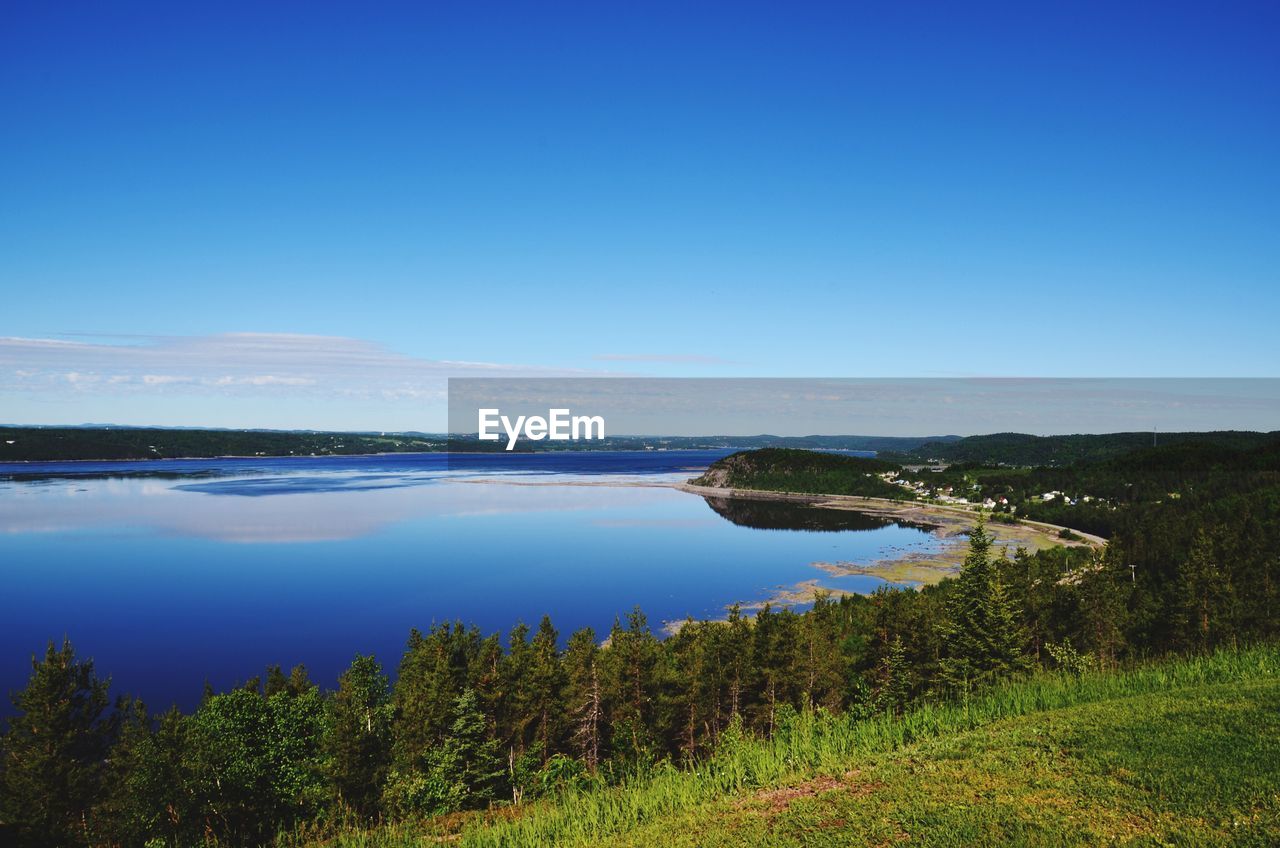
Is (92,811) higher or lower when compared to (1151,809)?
lower

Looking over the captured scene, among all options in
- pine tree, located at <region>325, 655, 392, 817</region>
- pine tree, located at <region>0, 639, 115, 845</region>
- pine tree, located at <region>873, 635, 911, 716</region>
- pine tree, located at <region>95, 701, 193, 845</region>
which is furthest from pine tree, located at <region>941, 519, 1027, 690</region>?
pine tree, located at <region>0, 639, 115, 845</region>

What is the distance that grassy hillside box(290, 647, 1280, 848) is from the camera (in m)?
8.49

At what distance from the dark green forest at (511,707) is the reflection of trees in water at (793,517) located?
85584mm

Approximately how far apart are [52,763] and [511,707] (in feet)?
64.2

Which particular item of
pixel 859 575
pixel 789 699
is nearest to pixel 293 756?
pixel 789 699

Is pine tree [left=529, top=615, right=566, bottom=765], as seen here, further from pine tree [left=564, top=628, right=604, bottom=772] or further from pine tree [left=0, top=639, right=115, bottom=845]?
pine tree [left=0, top=639, right=115, bottom=845]

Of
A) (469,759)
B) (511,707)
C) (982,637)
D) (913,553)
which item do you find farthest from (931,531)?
(469,759)

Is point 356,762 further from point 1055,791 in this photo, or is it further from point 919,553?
point 919,553

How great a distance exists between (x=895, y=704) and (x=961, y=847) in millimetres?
21326

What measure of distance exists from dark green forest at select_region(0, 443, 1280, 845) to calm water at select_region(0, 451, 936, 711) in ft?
46.4

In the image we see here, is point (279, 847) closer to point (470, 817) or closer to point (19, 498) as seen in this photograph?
→ point (470, 817)

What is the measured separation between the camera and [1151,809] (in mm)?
8547

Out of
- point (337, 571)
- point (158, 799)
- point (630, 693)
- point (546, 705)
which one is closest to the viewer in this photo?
point (158, 799)

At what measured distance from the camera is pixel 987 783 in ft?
32.5
